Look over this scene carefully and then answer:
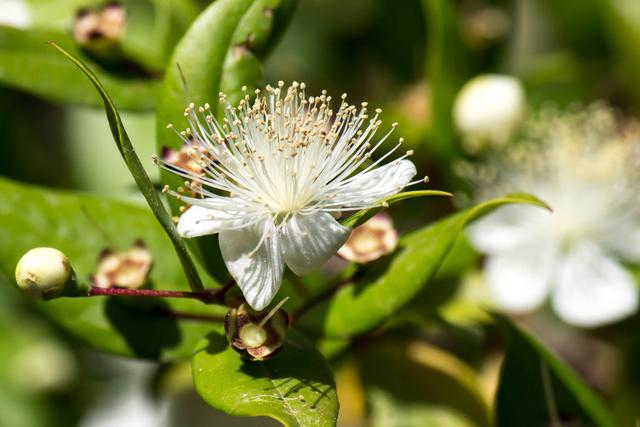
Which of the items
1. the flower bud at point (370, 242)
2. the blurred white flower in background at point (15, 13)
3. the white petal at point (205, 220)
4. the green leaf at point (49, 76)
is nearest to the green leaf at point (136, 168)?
the white petal at point (205, 220)

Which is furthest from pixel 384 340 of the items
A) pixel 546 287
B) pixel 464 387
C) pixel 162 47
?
pixel 162 47

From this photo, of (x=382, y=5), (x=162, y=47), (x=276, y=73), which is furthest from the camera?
(x=276, y=73)

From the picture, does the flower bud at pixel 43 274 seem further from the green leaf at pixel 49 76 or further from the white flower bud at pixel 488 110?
the white flower bud at pixel 488 110

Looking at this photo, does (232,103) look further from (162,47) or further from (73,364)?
(73,364)

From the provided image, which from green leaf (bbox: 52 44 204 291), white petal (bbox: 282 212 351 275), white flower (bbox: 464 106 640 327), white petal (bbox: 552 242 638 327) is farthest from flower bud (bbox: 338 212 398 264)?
white petal (bbox: 552 242 638 327)

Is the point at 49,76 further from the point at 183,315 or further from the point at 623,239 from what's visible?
the point at 623,239

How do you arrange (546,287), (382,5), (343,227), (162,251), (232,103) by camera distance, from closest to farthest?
(343,227) < (232,103) < (162,251) < (546,287) < (382,5)

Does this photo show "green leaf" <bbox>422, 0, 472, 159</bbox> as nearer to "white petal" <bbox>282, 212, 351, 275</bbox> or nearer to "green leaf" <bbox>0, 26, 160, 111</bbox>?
"green leaf" <bbox>0, 26, 160, 111</bbox>
